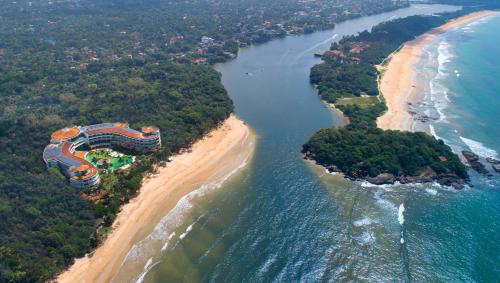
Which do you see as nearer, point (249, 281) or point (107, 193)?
point (249, 281)

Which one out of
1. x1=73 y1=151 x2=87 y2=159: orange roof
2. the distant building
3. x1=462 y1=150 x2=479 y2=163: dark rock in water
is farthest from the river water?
the distant building

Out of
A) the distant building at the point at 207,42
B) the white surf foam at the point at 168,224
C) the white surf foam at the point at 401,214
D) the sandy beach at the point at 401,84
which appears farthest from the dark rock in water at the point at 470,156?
the distant building at the point at 207,42

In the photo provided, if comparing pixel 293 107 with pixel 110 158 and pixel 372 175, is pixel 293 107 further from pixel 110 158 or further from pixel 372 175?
pixel 110 158

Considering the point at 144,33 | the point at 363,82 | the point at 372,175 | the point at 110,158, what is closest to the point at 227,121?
the point at 110,158

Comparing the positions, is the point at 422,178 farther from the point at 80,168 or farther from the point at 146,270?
the point at 80,168

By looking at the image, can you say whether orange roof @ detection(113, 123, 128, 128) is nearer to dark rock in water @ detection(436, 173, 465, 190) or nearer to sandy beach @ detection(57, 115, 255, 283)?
sandy beach @ detection(57, 115, 255, 283)
